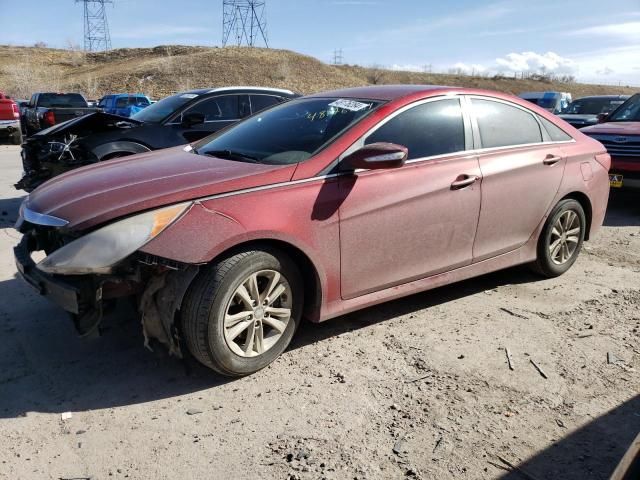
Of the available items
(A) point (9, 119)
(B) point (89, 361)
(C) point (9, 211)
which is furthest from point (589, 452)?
(A) point (9, 119)

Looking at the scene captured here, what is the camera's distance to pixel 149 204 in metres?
3.03

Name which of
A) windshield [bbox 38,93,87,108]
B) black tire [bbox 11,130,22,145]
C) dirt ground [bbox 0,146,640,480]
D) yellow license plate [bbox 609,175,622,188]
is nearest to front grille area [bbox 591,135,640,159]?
yellow license plate [bbox 609,175,622,188]

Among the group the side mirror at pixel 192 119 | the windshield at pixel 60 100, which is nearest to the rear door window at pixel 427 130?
the side mirror at pixel 192 119

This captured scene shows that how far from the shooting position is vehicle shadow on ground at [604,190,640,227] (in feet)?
24.6

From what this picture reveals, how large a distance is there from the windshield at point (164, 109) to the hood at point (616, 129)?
6.12 metres

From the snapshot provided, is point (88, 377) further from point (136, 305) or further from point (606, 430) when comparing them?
point (606, 430)

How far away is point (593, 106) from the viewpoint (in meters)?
Result: 14.4

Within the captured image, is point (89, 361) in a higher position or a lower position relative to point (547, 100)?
lower

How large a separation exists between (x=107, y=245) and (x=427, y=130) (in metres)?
2.36

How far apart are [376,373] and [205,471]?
124 cm

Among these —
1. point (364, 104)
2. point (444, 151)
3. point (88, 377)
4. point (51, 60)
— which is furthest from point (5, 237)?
point (51, 60)

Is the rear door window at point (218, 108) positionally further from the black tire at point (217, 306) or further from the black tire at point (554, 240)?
the black tire at point (217, 306)

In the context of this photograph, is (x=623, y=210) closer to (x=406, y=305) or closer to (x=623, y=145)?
(x=623, y=145)

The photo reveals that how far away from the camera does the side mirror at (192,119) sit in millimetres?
7355
